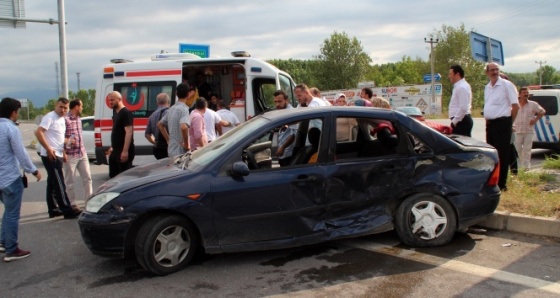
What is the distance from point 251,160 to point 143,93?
5800 mm

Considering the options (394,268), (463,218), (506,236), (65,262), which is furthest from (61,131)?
(506,236)

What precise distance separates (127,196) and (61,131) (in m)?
3.14

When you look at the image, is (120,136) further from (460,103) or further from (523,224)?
(523,224)

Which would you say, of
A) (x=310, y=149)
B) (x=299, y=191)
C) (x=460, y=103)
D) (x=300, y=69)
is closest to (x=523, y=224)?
(x=460, y=103)

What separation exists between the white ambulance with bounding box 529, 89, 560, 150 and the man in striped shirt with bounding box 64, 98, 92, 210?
35.1 ft

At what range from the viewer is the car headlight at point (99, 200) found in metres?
4.25

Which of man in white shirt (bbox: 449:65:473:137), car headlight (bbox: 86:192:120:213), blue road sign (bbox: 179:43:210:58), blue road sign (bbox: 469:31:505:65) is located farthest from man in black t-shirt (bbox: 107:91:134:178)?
blue road sign (bbox: 179:43:210:58)

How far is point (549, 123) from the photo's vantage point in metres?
11.8

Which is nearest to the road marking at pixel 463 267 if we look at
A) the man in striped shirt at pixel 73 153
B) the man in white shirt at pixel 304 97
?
the man in white shirt at pixel 304 97

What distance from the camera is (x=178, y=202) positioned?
420cm

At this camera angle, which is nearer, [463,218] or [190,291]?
[190,291]

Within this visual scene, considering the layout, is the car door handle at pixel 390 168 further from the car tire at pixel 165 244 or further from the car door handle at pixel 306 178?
the car tire at pixel 165 244

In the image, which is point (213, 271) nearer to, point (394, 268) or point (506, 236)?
point (394, 268)

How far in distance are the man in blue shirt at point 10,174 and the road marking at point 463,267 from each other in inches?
137
